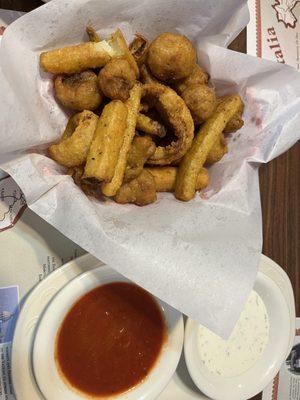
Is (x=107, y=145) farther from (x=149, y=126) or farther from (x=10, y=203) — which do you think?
(x=10, y=203)

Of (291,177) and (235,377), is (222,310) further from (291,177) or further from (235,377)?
→ (291,177)

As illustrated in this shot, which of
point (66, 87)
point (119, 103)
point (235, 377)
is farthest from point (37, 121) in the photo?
point (235, 377)

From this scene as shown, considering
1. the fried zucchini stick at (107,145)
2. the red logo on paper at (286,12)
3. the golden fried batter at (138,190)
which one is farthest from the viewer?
the red logo on paper at (286,12)

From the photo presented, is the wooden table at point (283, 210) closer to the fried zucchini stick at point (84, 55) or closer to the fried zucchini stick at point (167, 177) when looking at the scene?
the fried zucchini stick at point (167, 177)

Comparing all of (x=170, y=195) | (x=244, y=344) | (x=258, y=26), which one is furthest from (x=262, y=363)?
(x=258, y=26)

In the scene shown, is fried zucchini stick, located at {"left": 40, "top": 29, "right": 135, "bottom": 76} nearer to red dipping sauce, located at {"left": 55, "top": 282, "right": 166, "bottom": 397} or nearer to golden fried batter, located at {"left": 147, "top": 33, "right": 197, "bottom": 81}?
golden fried batter, located at {"left": 147, "top": 33, "right": 197, "bottom": 81}

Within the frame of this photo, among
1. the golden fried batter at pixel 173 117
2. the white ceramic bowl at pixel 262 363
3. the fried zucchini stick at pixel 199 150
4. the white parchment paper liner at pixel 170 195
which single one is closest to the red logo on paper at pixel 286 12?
the white parchment paper liner at pixel 170 195
